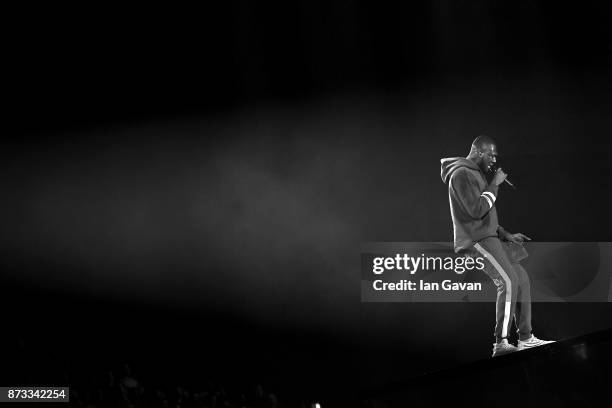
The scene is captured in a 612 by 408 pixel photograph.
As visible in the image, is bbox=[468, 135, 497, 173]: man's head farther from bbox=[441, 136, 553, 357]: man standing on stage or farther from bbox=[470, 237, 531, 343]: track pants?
bbox=[470, 237, 531, 343]: track pants

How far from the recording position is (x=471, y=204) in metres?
3.98

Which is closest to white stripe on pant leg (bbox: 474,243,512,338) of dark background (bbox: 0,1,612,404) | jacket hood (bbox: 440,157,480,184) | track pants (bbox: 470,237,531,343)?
track pants (bbox: 470,237,531,343)

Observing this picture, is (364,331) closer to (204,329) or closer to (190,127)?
(204,329)

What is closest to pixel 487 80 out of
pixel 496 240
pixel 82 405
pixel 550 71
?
pixel 550 71

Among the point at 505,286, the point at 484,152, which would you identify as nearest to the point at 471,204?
the point at 484,152

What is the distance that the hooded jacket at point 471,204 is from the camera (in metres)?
3.96

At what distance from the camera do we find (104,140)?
4883 mm

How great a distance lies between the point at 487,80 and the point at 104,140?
2.56 meters

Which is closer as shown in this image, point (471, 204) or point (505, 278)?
point (505, 278)

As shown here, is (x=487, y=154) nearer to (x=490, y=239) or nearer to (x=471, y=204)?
(x=471, y=204)

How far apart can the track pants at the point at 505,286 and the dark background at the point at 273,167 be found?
0.75 meters

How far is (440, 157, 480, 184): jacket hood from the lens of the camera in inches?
161

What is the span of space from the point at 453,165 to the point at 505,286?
0.76 metres

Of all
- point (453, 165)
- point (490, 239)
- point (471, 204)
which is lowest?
point (490, 239)
